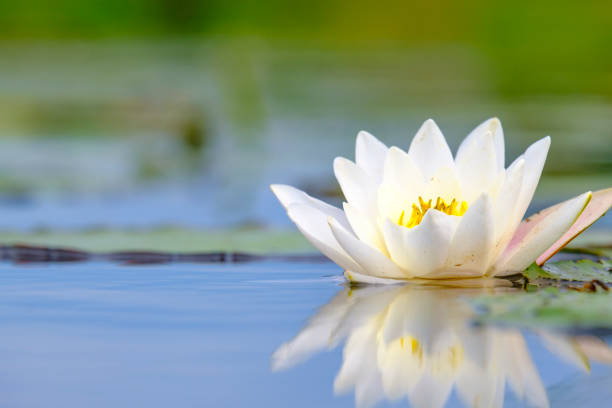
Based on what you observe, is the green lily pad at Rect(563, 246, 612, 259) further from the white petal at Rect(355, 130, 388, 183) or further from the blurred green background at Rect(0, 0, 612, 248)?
the blurred green background at Rect(0, 0, 612, 248)

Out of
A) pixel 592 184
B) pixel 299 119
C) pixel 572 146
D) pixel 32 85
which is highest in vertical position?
pixel 32 85

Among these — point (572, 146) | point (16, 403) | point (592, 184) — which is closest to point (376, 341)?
point (16, 403)

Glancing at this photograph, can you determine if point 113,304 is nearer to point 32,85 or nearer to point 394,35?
point 32,85

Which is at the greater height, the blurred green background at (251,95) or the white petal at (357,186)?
the blurred green background at (251,95)

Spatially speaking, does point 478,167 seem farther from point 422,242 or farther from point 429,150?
point 422,242

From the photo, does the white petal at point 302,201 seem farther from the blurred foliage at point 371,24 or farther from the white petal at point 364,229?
the blurred foliage at point 371,24

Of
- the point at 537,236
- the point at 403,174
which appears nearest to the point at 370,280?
the point at 403,174

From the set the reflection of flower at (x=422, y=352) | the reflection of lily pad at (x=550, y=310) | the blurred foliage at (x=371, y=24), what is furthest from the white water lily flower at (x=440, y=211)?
the blurred foliage at (x=371, y=24)
